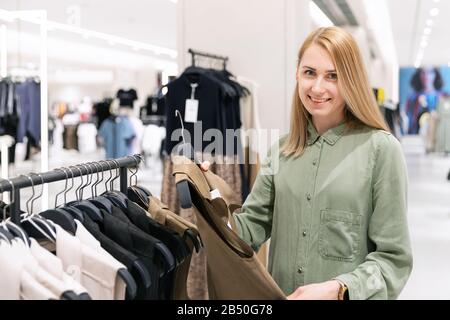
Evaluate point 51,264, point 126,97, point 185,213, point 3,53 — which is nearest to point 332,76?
point 51,264

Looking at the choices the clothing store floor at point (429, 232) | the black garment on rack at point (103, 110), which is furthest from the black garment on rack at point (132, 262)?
the black garment on rack at point (103, 110)

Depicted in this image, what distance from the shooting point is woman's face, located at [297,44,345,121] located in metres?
1.70

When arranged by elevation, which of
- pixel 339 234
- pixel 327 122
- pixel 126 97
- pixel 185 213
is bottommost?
pixel 185 213

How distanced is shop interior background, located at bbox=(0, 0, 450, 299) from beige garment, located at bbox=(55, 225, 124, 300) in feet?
7.75

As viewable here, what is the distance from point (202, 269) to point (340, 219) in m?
2.04

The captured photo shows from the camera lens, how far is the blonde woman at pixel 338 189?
1641mm

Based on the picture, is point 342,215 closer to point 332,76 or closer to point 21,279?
point 332,76

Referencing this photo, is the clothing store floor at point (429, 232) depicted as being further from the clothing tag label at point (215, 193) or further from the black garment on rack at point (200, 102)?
the clothing tag label at point (215, 193)

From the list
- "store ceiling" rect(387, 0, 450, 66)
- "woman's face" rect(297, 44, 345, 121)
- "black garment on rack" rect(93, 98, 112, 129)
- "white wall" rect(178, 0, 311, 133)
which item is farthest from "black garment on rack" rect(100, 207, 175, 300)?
"store ceiling" rect(387, 0, 450, 66)

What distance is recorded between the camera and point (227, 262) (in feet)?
4.87

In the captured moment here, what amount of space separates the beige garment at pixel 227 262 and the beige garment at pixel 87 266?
285 mm

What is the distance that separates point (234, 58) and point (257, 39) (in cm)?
21
